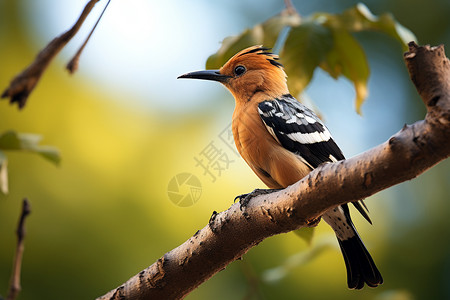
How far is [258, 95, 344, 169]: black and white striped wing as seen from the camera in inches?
131

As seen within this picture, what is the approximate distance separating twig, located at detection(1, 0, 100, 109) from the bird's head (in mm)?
1961

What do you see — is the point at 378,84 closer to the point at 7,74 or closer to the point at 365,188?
the point at 7,74

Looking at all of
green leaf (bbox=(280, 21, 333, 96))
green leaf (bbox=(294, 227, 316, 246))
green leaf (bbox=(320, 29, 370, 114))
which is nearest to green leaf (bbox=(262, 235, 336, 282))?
green leaf (bbox=(294, 227, 316, 246))

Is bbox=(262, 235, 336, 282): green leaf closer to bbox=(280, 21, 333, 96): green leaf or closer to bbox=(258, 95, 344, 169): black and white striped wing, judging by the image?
bbox=(258, 95, 344, 169): black and white striped wing

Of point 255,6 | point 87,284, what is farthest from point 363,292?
point 255,6

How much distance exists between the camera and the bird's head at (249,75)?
3654 mm

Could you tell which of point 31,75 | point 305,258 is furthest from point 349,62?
point 31,75

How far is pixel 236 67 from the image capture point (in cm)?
367

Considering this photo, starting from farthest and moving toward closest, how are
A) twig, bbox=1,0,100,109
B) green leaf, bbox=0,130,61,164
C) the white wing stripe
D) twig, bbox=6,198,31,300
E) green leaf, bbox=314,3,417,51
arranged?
the white wing stripe, green leaf, bbox=314,3,417,51, green leaf, bbox=0,130,61,164, twig, bbox=6,198,31,300, twig, bbox=1,0,100,109

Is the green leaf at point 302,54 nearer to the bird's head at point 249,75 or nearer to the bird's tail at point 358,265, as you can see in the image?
the bird's head at point 249,75

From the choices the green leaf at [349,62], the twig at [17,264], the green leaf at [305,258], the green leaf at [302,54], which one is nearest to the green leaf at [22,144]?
the twig at [17,264]

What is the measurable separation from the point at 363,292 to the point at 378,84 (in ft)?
12.0

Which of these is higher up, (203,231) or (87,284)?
(203,231)

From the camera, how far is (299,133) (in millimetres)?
3410
